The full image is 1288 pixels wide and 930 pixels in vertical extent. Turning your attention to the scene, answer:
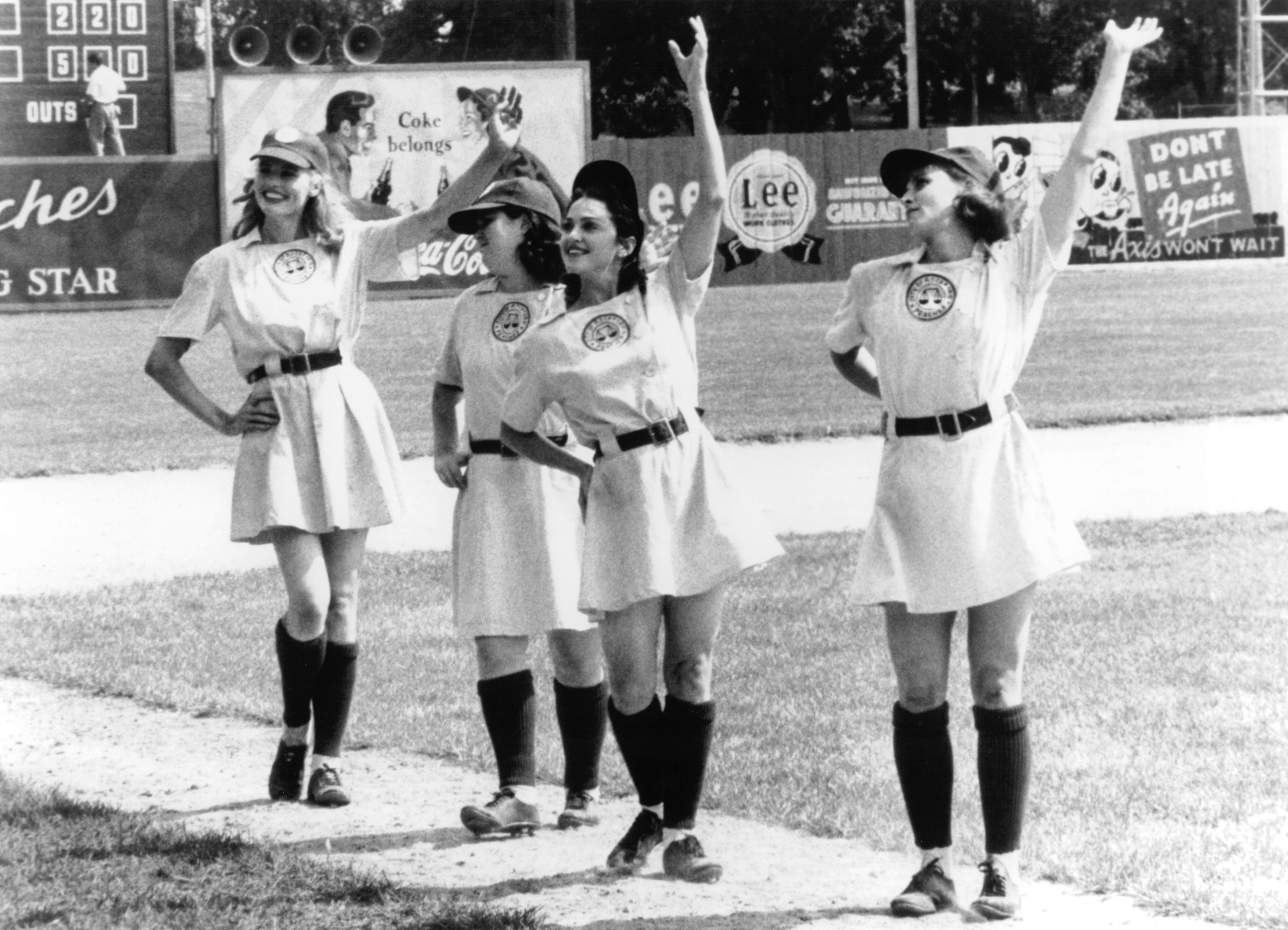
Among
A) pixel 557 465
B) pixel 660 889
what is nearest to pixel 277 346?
pixel 557 465

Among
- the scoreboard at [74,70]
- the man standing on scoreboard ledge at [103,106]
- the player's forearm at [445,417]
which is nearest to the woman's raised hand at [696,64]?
the player's forearm at [445,417]

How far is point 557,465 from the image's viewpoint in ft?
15.4

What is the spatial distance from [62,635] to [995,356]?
4.94m

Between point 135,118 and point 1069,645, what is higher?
point 135,118

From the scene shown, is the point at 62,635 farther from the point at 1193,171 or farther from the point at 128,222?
the point at 1193,171

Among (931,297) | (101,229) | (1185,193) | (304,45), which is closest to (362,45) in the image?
(304,45)

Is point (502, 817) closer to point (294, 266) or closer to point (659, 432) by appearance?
point (659, 432)

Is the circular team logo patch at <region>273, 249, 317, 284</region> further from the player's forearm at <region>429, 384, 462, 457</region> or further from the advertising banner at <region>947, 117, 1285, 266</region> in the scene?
the advertising banner at <region>947, 117, 1285, 266</region>

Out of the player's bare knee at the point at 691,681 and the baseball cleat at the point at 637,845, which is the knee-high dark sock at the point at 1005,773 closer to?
the player's bare knee at the point at 691,681

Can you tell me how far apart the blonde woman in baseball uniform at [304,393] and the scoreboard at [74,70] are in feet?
69.5

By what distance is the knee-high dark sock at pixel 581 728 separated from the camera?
16.6 ft

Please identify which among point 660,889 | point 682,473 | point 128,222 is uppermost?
point 128,222

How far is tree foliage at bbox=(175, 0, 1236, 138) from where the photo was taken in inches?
1406

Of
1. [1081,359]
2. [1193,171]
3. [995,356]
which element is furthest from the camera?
[1193,171]
